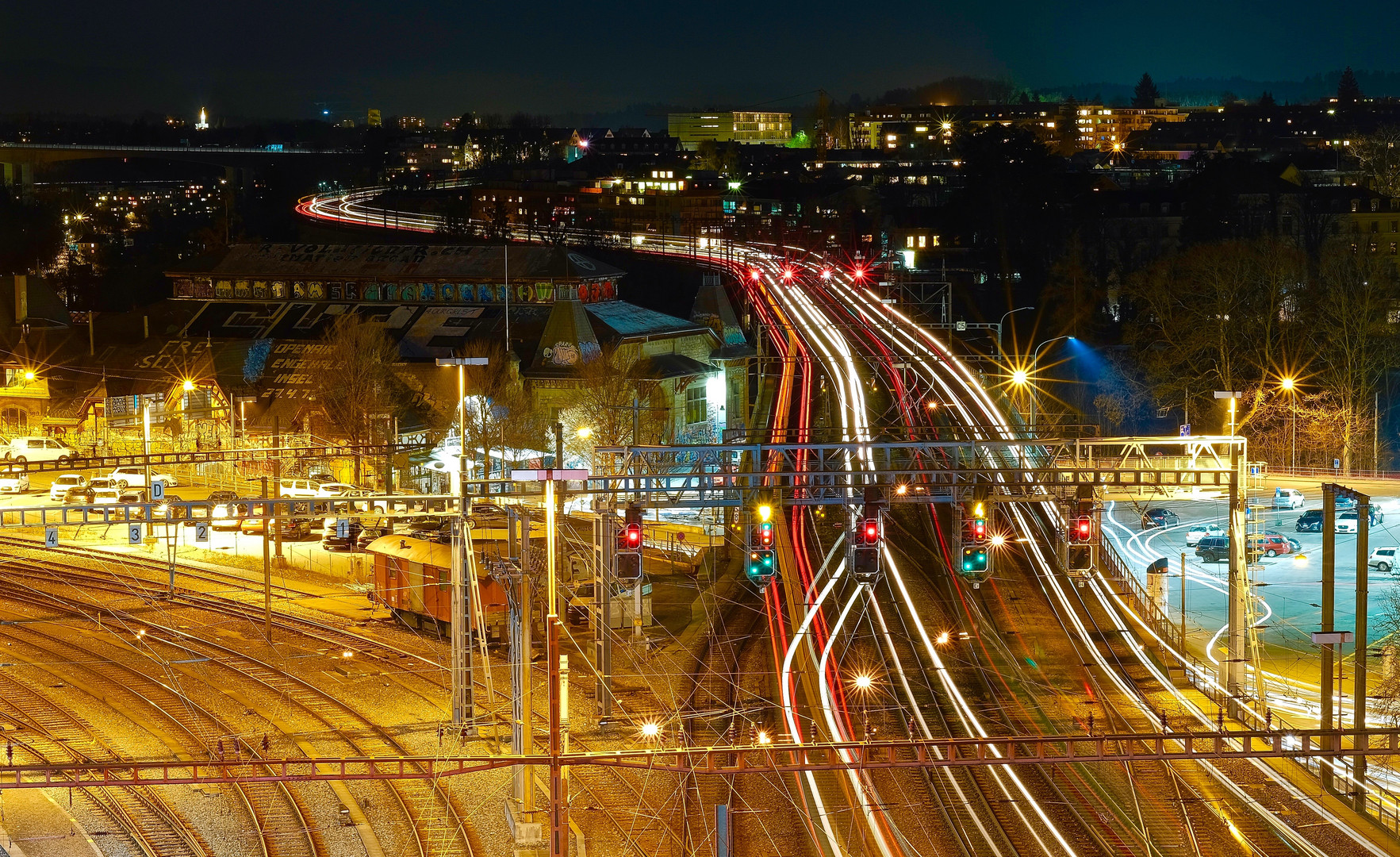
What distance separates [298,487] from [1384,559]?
2212 cm

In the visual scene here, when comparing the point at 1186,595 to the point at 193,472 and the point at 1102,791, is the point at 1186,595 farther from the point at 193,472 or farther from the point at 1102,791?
the point at 193,472

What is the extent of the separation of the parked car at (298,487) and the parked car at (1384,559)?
2093cm

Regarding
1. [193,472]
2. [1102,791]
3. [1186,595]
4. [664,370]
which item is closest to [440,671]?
[1102,791]

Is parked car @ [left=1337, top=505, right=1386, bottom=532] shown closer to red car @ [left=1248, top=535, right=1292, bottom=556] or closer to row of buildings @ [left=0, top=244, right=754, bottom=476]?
red car @ [left=1248, top=535, right=1292, bottom=556]

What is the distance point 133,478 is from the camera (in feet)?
124

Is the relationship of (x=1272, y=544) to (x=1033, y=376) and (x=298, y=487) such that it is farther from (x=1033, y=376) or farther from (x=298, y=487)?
(x=298, y=487)

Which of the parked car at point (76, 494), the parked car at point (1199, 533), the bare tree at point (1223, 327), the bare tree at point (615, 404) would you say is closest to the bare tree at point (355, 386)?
the bare tree at point (615, 404)

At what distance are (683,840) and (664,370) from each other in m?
28.0

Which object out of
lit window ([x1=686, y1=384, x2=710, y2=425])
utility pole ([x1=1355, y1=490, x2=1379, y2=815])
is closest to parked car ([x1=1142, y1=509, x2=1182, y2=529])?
lit window ([x1=686, y1=384, x2=710, y2=425])

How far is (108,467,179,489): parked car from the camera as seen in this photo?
36938 mm

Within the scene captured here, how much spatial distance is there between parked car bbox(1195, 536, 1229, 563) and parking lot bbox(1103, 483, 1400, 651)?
10 centimetres

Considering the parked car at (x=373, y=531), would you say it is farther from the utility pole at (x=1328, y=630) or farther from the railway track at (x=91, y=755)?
the utility pole at (x=1328, y=630)

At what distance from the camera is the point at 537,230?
7725 centimetres

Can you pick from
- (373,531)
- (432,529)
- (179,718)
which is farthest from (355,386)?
(179,718)
